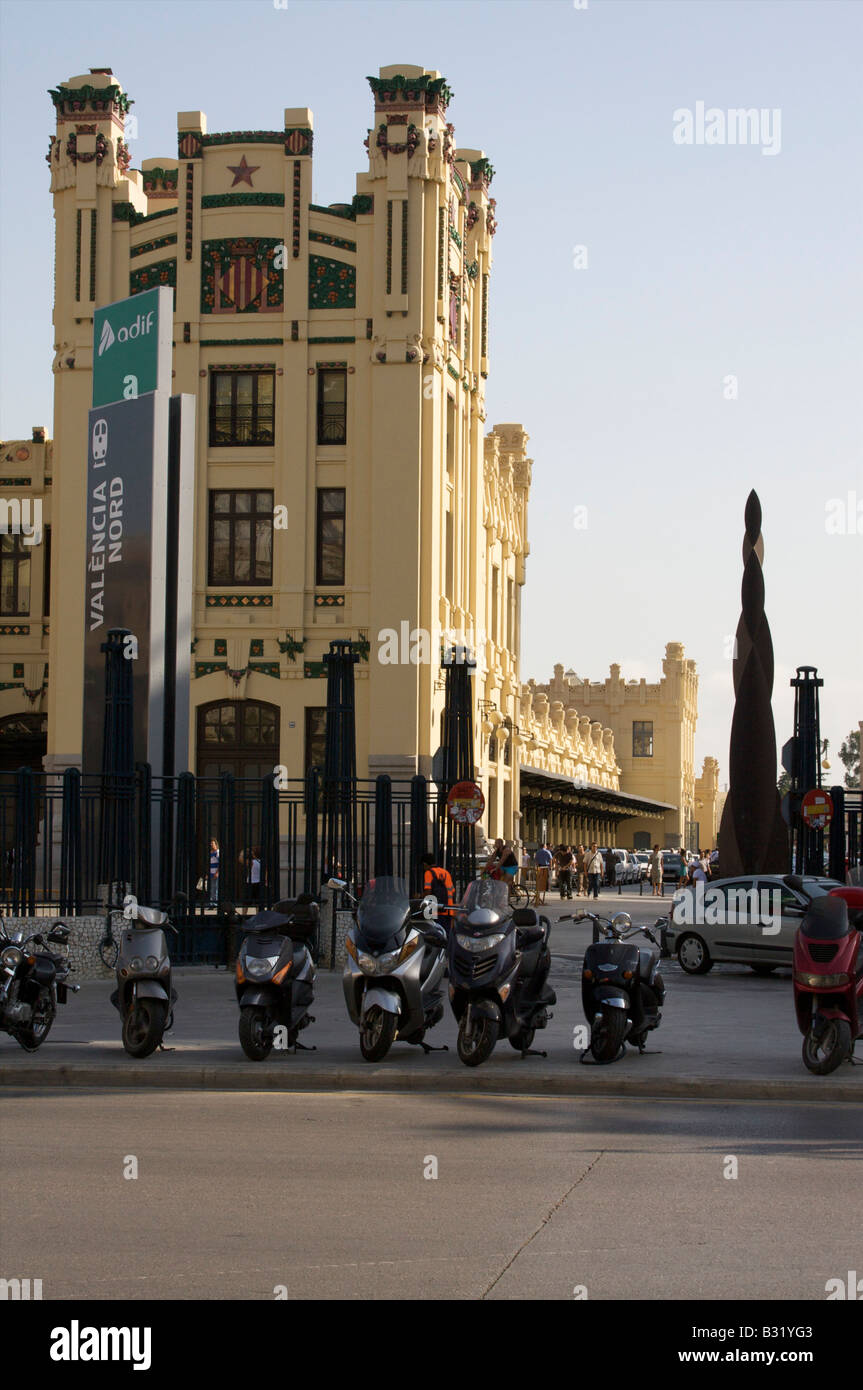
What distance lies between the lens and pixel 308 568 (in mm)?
37438

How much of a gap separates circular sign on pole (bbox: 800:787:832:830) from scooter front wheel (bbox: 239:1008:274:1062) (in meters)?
12.7

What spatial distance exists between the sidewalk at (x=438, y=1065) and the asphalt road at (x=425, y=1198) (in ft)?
1.42

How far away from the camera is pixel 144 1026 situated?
41.6ft

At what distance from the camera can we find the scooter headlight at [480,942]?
40.0ft

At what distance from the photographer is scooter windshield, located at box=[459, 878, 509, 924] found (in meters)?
12.4

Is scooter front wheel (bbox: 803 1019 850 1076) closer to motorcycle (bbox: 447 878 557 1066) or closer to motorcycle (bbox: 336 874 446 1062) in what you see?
motorcycle (bbox: 447 878 557 1066)

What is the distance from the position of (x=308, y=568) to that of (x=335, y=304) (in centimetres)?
595

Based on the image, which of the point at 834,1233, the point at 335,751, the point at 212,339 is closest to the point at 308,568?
the point at 212,339

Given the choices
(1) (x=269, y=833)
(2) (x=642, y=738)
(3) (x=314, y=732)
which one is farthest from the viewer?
(2) (x=642, y=738)

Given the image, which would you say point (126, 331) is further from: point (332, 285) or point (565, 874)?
point (565, 874)

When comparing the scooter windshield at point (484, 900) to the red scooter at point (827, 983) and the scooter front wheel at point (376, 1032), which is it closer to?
the scooter front wheel at point (376, 1032)

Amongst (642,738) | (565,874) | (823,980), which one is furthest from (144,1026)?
(642,738)

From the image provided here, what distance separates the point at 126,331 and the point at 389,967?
17.0m

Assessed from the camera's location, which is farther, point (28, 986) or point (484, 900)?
point (28, 986)
